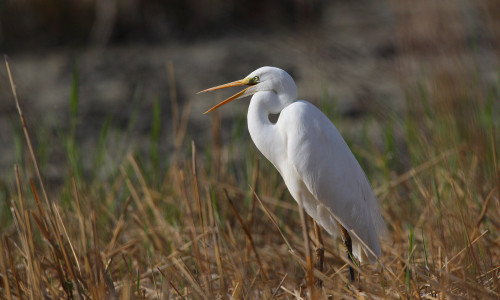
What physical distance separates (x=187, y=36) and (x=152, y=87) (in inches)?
27.4

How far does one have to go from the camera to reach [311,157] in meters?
1.82

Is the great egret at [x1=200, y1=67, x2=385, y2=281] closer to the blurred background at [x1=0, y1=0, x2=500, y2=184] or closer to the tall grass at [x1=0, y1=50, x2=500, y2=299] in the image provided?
the tall grass at [x1=0, y1=50, x2=500, y2=299]

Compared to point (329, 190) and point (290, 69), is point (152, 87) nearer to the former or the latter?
point (290, 69)

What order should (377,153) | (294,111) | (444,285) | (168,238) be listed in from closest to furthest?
(444,285)
(294,111)
(168,238)
(377,153)

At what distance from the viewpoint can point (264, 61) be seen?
5.43 m

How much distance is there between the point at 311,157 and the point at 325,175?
76 mm

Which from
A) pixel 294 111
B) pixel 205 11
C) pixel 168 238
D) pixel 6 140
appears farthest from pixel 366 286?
pixel 205 11

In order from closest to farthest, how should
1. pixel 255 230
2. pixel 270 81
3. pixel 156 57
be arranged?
pixel 270 81
pixel 255 230
pixel 156 57

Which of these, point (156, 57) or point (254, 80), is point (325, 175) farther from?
point (156, 57)

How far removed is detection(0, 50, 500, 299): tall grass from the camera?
1.58m

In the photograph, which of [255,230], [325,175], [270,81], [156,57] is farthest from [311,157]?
[156,57]

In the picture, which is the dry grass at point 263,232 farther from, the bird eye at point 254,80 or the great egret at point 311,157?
the bird eye at point 254,80

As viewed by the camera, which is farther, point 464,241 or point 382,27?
point 382,27

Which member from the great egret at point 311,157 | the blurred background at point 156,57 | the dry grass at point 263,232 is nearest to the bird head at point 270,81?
the great egret at point 311,157
